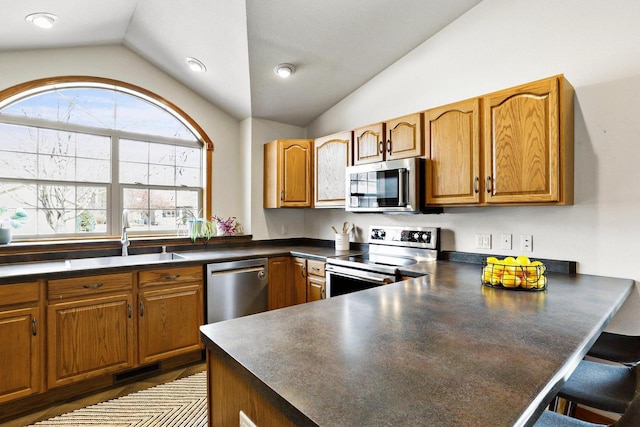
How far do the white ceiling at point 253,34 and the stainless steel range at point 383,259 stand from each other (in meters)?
1.57

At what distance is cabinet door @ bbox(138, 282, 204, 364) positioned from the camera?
259 cm

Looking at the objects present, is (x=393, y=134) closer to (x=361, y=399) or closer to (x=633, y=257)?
(x=633, y=257)

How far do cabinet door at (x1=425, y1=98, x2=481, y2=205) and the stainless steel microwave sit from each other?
12 centimetres

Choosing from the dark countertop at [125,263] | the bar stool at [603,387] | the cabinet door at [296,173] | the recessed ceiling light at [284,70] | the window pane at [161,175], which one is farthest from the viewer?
the cabinet door at [296,173]

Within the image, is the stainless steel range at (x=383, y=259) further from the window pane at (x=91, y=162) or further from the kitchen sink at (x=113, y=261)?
the window pane at (x=91, y=162)

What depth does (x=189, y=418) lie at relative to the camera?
2.12 m

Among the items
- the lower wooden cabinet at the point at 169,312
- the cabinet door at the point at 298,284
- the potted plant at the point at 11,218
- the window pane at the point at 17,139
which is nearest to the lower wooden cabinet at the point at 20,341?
the lower wooden cabinet at the point at 169,312

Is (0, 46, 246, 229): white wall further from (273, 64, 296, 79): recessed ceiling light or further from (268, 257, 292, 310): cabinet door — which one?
(273, 64, 296, 79): recessed ceiling light

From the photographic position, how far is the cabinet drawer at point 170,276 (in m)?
2.59

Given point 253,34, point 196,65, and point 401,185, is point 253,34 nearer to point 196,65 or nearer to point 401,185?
point 196,65

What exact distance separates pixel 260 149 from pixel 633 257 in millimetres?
3216

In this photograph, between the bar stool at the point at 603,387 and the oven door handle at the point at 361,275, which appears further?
the oven door handle at the point at 361,275

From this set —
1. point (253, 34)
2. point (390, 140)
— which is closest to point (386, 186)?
point (390, 140)

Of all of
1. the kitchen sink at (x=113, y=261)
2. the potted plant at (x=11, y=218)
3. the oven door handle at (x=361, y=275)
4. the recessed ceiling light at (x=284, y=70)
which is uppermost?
the recessed ceiling light at (x=284, y=70)
